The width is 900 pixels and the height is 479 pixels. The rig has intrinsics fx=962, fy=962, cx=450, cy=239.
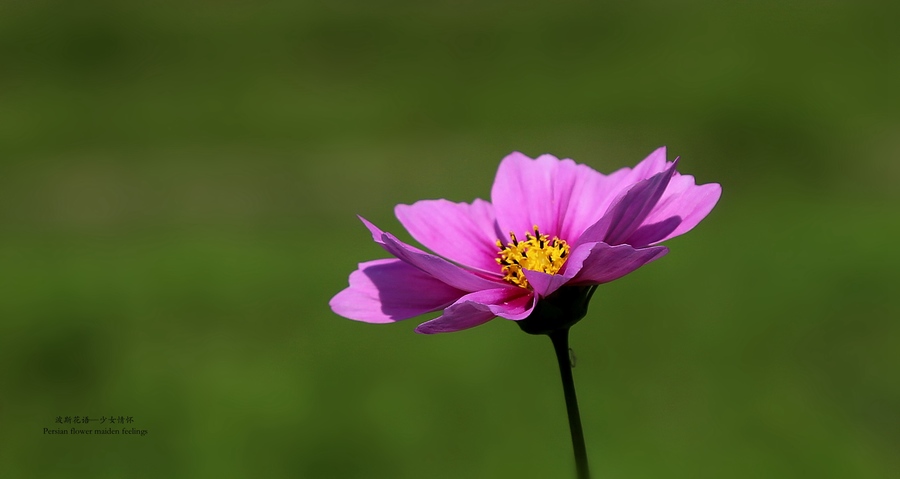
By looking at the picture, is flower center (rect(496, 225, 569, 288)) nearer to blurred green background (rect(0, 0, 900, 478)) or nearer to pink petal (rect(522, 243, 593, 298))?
pink petal (rect(522, 243, 593, 298))

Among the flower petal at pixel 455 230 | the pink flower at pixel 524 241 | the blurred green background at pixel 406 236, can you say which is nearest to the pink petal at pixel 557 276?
the pink flower at pixel 524 241

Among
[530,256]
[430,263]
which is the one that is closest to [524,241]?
[530,256]

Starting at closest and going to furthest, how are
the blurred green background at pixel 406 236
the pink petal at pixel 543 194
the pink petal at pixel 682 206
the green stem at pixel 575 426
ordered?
the green stem at pixel 575 426 < the pink petal at pixel 682 206 < the pink petal at pixel 543 194 < the blurred green background at pixel 406 236

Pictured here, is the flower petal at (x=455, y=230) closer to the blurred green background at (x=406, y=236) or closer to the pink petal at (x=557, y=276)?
the pink petal at (x=557, y=276)

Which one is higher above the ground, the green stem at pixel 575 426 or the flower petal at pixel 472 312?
the flower petal at pixel 472 312

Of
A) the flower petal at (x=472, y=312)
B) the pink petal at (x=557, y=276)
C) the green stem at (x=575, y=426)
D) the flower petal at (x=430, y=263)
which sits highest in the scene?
the flower petal at (x=430, y=263)

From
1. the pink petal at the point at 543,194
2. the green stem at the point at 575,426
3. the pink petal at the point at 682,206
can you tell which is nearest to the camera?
the green stem at the point at 575,426

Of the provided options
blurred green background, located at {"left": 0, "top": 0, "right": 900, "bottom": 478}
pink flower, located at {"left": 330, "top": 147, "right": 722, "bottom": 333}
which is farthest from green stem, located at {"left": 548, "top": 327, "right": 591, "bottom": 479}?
blurred green background, located at {"left": 0, "top": 0, "right": 900, "bottom": 478}

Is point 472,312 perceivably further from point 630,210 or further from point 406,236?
point 406,236
